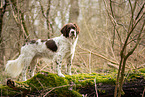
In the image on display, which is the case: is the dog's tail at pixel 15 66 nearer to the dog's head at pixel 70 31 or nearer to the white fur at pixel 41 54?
the white fur at pixel 41 54

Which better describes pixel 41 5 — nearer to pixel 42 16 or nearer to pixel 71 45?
pixel 42 16

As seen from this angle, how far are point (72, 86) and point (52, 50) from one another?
123cm

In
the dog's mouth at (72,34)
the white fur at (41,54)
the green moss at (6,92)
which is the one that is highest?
the dog's mouth at (72,34)

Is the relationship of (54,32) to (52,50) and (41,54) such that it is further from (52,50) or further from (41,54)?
(52,50)

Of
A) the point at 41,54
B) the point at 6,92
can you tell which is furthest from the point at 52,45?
the point at 6,92

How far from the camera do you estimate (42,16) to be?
24.1 ft

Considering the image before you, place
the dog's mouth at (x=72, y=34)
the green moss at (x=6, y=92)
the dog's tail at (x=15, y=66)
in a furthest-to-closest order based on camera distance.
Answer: the dog's tail at (x=15, y=66), the dog's mouth at (x=72, y=34), the green moss at (x=6, y=92)

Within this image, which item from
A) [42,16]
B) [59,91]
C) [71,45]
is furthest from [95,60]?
[59,91]

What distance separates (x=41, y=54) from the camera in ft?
13.8

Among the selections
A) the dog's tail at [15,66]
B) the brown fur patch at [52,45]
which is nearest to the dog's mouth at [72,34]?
the brown fur patch at [52,45]

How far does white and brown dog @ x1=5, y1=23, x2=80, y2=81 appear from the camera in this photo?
378 cm

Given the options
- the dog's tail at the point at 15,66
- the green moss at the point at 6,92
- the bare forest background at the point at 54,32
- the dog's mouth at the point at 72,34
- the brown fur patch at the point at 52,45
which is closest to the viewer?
the green moss at the point at 6,92

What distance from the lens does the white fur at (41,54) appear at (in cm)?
383

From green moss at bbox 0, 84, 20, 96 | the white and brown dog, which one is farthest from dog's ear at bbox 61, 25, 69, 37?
green moss at bbox 0, 84, 20, 96
